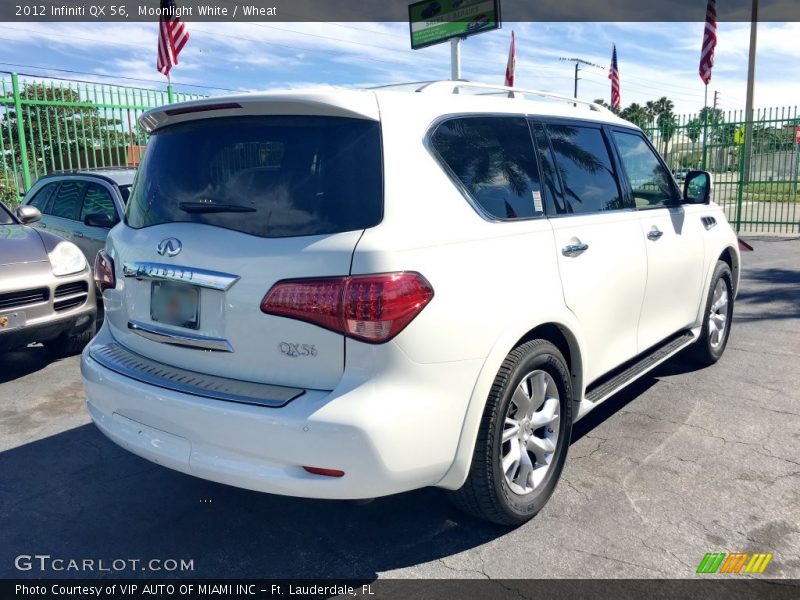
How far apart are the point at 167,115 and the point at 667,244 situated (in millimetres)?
3112

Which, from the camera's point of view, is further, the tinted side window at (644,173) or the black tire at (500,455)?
the tinted side window at (644,173)

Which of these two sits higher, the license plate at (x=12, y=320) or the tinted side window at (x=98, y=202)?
the tinted side window at (x=98, y=202)

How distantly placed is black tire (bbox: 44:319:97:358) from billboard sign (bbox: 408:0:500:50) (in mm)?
11667

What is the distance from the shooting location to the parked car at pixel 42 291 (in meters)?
5.28

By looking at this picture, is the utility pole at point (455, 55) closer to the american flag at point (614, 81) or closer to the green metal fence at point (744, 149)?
the green metal fence at point (744, 149)

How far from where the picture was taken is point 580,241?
11.5 ft

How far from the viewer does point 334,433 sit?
2.44m

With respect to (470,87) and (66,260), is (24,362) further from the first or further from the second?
(470,87)

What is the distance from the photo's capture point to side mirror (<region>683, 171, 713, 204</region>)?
16.8ft

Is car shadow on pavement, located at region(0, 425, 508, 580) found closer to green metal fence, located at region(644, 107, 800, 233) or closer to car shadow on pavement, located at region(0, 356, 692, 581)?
car shadow on pavement, located at region(0, 356, 692, 581)

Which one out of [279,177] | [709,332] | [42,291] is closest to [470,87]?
[279,177]

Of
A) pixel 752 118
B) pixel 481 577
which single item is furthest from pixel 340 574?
pixel 752 118

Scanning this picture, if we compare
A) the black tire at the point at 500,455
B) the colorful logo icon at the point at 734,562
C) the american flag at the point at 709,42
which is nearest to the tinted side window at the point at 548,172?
the black tire at the point at 500,455

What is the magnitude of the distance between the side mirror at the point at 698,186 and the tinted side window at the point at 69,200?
611 cm
